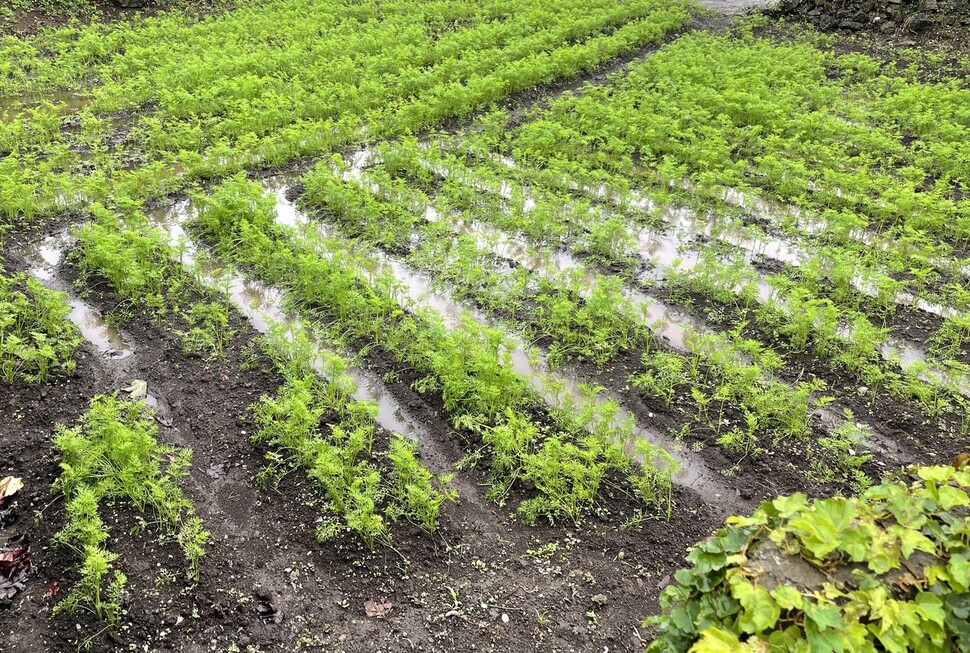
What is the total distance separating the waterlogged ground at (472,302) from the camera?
197 inches

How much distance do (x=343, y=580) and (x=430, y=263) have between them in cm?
495

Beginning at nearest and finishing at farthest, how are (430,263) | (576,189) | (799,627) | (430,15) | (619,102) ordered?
(799,627) → (430,263) → (576,189) → (619,102) → (430,15)

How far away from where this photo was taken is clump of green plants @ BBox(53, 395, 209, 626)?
4641 mm

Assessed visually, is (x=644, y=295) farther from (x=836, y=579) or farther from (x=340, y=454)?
(x=836, y=579)

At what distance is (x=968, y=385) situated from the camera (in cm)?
700

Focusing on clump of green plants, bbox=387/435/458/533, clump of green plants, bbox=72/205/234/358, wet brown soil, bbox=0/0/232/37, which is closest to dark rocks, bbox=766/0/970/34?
wet brown soil, bbox=0/0/232/37

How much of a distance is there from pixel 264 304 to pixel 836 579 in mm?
7146

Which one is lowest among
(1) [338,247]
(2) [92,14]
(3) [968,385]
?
(3) [968,385]

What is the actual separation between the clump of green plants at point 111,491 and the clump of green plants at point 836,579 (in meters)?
3.78

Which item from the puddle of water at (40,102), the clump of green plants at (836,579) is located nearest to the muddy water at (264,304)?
the clump of green plants at (836,579)

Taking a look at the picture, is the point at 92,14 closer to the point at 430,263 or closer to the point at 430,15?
the point at 430,15

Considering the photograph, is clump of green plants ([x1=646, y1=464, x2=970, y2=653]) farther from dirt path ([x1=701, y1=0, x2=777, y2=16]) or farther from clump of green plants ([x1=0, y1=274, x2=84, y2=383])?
dirt path ([x1=701, y1=0, x2=777, y2=16])

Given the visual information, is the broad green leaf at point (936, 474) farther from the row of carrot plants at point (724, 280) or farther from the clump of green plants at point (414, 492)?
the row of carrot plants at point (724, 280)

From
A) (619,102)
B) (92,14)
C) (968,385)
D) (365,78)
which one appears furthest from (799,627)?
(92,14)
